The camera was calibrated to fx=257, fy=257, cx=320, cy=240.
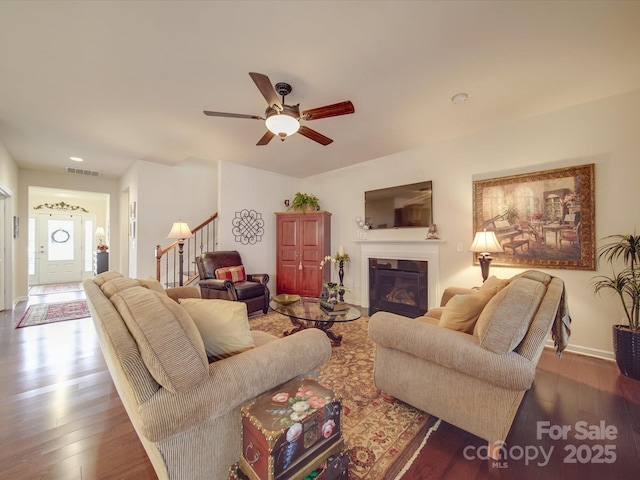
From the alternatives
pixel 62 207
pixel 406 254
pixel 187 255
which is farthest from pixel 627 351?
pixel 62 207

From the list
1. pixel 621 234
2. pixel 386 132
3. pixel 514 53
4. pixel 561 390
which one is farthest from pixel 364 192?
pixel 561 390

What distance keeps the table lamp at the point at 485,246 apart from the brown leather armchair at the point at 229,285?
3146 millimetres

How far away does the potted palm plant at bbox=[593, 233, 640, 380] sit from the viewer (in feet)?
7.57

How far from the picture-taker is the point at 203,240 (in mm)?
5621

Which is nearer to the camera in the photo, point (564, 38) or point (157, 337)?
point (157, 337)

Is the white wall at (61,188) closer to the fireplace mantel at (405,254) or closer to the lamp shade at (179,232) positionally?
the lamp shade at (179,232)

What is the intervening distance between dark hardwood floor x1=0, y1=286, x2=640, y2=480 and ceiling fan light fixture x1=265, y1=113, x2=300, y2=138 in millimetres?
2504

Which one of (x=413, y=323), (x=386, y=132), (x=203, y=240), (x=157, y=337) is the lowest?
(x=413, y=323)

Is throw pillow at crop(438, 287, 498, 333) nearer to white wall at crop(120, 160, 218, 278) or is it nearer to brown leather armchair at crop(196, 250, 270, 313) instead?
brown leather armchair at crop(196, 250, 270, 313)

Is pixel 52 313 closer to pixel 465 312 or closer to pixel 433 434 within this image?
pixel 433 434

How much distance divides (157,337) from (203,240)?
501 centimetres

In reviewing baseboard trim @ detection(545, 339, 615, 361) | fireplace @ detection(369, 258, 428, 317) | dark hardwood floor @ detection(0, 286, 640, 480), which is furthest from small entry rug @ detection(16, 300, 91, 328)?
baseboard trim @ detection(545, 339, 615, 361)

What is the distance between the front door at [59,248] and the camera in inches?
286

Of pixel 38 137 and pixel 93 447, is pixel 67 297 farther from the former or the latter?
pixel 93 447
